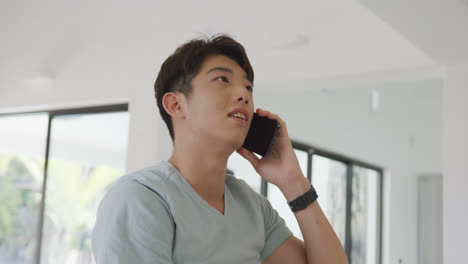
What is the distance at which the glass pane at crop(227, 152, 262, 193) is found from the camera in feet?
14.9

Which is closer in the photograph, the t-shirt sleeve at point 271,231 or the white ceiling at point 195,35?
the t-shirt sleeve at point 271,231

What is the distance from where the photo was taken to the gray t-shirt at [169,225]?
852mm

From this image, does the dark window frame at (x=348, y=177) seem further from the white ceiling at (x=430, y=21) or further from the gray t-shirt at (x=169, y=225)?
the gray t-shirt at (x=169, y=225)

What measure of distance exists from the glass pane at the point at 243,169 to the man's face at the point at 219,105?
3.36 metres

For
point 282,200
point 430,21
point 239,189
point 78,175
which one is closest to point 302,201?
point 239,189

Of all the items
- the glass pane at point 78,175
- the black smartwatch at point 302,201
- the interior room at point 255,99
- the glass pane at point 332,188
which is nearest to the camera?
the black smartwatch at point 302,201

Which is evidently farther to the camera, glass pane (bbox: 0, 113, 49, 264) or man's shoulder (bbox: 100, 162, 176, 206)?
glass pane (bbox: 0, 113, 49, 264)

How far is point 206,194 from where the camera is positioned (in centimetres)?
106

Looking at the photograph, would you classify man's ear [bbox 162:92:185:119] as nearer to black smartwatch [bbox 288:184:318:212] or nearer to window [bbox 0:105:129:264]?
black smartwatch [bbox 288:184:318:212]

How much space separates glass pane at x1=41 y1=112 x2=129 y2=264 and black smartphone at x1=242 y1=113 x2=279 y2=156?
10.6ft

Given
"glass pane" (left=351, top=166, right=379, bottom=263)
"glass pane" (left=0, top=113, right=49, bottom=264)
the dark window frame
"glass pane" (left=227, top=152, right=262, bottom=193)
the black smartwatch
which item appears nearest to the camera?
the black smartwatch

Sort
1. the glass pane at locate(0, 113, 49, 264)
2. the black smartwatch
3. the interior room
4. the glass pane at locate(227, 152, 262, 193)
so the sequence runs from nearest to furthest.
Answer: the black smartwatch → the interior room → the glass pane at locate(227, 152, 262, 193) → the glass pane at locate(0, 113, 49, 264)

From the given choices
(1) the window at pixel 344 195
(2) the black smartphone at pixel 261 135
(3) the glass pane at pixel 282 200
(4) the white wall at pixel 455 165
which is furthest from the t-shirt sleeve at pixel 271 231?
(3) the glass pane at pixel 282 200

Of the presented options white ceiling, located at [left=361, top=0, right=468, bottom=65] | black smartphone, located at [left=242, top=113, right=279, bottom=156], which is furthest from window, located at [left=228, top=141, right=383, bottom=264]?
black smartphone, located at [left=242, top=113, right=279, bottom=156]
